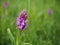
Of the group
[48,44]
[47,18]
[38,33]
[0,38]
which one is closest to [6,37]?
[0,38]

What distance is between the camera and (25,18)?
6.39 feet

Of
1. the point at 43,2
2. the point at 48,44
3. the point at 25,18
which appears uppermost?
the point at 43,2

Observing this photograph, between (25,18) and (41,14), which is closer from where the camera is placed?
(25,18)

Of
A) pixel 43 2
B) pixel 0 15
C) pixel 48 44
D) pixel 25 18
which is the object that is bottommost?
pixel 48 44

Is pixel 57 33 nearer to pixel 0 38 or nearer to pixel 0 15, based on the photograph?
pixel 0 38

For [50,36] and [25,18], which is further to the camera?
[50,36]

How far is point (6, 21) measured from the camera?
157 inches

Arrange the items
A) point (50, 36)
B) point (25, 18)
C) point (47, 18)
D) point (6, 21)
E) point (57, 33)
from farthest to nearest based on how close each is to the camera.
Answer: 1. point (47, 18)
2. point (6, 21)
3. point (57, 33)
4. point (50, 36)
5. point (25, 18)

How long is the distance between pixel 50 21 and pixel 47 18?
0.37 meters

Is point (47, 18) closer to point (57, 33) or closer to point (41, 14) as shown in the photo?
point (41, 14)

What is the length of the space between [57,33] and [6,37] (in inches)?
25.8

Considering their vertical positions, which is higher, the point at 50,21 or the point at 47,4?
the point at 47,4

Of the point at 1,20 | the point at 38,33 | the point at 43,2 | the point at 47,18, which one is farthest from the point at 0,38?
the point at 43,2

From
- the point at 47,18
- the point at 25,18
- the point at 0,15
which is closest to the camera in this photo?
the point at 25,18
